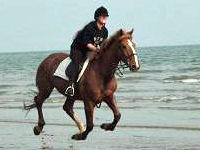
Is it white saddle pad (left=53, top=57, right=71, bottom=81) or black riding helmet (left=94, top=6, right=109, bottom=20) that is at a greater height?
black riding helmet (left=94, top=6, right=109, bottom=20)

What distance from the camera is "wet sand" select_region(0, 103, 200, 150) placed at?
1223 cm

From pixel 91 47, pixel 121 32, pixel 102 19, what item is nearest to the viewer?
pixel 121 32

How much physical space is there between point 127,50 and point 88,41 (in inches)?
48.3

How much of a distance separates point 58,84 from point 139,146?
2.02 m

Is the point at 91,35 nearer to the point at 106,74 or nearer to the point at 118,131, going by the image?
the point at 106,74

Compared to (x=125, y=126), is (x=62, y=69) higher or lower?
higher

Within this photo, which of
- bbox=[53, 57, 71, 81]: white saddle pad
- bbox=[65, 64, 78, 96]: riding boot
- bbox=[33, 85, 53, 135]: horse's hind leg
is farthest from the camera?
bbox=[33, 85, 53, 135]: horse's hind leg

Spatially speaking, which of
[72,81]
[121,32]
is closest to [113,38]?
[121,32]

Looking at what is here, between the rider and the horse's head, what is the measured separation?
651mm

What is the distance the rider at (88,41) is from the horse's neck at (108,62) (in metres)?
0.27

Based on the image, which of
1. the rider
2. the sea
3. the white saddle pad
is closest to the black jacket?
the rider

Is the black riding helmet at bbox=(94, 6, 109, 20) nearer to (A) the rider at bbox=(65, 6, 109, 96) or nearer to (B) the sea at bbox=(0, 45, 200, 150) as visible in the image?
(A) the rider at bbox=(65, 6, 109, 96)

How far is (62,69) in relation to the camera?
11.8 metres

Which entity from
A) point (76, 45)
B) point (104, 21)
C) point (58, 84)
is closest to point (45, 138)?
point (58, 84)
